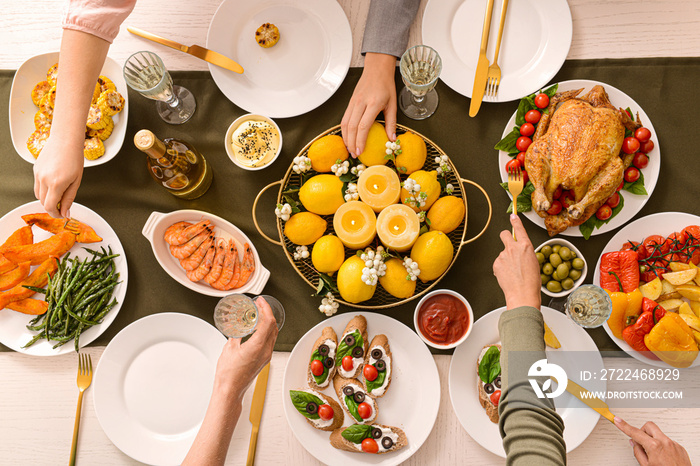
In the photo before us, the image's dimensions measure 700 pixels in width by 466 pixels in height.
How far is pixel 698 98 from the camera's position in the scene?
1.90 m

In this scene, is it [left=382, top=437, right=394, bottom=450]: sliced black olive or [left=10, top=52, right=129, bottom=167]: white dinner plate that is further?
[left=10, top=52, right=129, bottom=167]: white dinner plate

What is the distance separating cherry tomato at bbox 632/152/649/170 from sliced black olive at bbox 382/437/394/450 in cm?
161

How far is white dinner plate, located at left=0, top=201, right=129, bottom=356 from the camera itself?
72.9 inches

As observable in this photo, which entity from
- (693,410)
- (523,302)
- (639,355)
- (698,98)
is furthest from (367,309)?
(698,98)

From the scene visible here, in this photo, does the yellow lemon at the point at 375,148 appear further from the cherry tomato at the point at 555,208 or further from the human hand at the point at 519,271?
the cherry tomato at the point at 555,208

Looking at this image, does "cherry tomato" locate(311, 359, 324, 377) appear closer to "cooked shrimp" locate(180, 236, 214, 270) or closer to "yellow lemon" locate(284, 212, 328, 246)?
"yellow lemon" locate(284, 212, 328, 246)

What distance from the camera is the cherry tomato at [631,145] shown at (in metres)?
1.77

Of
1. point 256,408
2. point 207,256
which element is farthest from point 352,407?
point 207,256

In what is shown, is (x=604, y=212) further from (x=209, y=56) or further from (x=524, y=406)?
(x=209, y=56)

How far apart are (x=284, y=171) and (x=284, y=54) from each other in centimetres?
56

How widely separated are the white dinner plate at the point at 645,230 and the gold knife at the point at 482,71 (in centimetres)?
84

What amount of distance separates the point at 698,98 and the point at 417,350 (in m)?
1.73

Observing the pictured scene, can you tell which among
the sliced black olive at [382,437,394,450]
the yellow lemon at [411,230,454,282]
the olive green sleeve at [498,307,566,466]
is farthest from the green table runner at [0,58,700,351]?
the sliced black olive at [382,437,394,450]

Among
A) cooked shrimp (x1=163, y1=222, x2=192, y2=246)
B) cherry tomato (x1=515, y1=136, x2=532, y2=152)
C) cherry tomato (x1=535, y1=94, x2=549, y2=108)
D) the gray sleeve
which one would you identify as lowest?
cooked shrimp (x1=163, y1=222, x2=192, y2=246)
